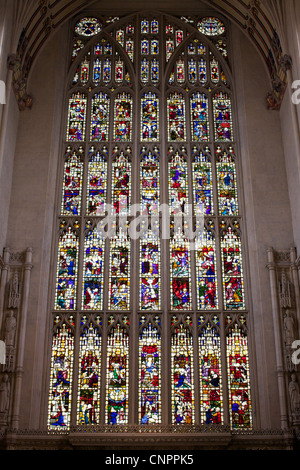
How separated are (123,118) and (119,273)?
16.1 feet

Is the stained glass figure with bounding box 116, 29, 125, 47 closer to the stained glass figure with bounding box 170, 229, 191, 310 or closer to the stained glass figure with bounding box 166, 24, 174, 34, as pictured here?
the stained glass figure with bounding box 166, 24, 174, 34

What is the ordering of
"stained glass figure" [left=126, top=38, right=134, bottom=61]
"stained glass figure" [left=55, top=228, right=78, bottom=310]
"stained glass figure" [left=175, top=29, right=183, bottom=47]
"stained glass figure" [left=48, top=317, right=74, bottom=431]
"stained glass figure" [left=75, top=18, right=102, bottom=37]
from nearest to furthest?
"stained glass figure" [left=48, top=317, right=74, bottom=431]
"stained glass figure" [left=55, top=228, right=78, bottom=310]
"stained glass figure" [left=126, top=38, right=134, bottom=61]
"stained glass figure" [left=175, top=29, right=183, bottom=47]
"stained glass figure" [left=75, top=18, right=102, bottom=37]

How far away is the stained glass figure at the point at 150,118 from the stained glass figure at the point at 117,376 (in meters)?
5.71

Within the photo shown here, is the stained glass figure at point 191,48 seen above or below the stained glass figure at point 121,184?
above

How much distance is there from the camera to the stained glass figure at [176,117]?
18.0 meters

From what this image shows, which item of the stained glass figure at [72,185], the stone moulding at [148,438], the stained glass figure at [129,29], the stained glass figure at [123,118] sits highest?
the stained glass figure at [129,29]

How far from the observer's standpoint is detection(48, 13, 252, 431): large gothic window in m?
14.9

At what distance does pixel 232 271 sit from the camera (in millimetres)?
16188

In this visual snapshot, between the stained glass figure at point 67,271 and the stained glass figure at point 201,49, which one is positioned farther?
the stained glass figure at point 201,49

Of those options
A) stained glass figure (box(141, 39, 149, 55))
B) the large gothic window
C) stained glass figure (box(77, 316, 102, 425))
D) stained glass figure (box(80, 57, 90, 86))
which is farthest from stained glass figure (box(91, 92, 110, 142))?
stained glass figure (box(77, 316, 102, 425))

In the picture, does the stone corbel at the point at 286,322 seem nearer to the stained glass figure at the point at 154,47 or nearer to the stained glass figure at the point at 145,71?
the stained glass figure at the point at 145,71

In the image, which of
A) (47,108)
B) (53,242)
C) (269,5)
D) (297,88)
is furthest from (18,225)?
(269,5)

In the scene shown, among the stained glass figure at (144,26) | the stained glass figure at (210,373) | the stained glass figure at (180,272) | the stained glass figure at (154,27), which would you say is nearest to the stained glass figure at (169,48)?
the stained glass figure at (154,27)

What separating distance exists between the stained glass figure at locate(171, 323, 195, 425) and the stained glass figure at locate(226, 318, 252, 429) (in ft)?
3.04
